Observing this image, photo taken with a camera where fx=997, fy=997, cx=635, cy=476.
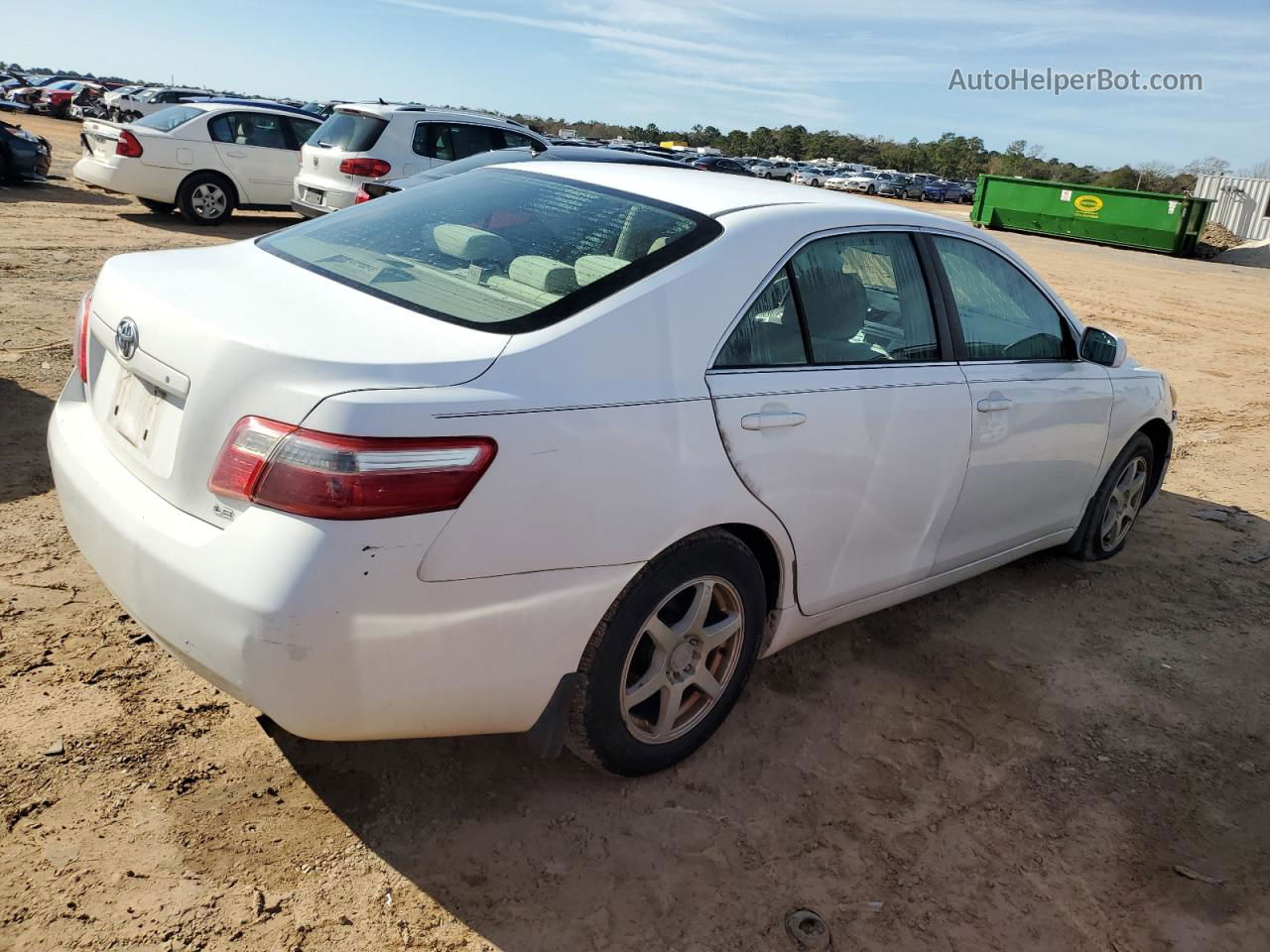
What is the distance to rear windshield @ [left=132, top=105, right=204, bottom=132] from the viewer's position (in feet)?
42.7

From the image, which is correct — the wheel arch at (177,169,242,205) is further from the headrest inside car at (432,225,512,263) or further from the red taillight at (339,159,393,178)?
the headrest inside car at (432,225,512,263)

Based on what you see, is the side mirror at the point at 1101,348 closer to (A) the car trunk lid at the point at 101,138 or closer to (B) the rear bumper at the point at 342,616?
(B) the rear bumper at the point at 342,616

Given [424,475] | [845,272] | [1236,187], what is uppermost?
[1236,187]

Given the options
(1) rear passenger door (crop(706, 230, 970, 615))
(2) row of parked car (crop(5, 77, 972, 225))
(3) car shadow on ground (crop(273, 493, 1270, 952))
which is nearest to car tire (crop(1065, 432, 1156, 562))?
(3) car shadow on ground (crop(273, 493, 1270, 952))

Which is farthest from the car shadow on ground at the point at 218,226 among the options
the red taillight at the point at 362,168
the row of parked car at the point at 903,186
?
the row of parked car at the point at 903,186

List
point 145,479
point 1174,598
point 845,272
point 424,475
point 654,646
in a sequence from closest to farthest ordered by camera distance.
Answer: point 424,475
point 145,479
point 654,646
point 845,272
point 1174,598

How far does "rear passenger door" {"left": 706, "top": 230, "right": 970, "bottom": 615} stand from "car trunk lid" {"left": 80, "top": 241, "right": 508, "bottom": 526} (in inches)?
32.3

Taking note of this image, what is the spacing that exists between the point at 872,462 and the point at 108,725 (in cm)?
243

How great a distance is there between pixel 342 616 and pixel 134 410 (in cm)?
93

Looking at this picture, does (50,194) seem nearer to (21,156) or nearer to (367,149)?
(21,156)

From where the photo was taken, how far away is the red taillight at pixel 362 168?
11.4m

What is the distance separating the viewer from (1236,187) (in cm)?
3616

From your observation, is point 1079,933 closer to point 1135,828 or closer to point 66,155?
point 1135,828

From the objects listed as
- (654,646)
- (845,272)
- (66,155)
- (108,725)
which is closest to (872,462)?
(845,272)
